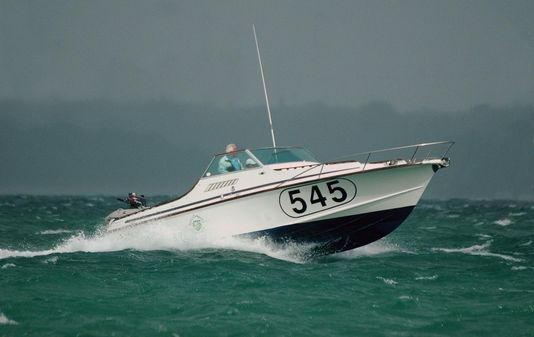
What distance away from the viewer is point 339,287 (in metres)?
10.6

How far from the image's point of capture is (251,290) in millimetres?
10203

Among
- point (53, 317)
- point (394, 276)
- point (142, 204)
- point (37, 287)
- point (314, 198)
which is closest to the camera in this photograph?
point (53, 317)

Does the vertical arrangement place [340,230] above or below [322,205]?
below

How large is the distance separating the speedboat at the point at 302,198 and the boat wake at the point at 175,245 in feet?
0.47

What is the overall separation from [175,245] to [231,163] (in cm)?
240

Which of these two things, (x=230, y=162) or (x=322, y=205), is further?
(x=230, y=162)

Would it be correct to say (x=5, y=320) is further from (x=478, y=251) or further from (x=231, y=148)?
(x=478, y=251)

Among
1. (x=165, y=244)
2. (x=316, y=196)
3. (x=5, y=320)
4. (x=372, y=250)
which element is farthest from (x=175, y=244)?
(x=5, y=320)

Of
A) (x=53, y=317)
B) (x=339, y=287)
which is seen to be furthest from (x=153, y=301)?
(x=339, y=287)

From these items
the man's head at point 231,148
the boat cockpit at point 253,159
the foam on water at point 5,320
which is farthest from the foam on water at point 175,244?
the foam on water at point 5,320

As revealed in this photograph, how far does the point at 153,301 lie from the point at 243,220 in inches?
179

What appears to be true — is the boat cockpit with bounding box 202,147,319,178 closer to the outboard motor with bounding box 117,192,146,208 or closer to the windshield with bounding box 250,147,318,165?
the windshield with bounding box 250,147,318,165

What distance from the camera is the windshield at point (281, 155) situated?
13992mm

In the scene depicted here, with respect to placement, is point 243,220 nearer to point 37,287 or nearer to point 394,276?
point 394,276
